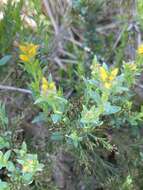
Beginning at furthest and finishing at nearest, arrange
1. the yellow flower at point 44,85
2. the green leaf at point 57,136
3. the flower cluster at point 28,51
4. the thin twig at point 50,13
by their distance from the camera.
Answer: the thin twig at point 50,13 → the green leaf at point 57,136 → the flower cluster at point 28,51 → the yellow flower at point 44,85

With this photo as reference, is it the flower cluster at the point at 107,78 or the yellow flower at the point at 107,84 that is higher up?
the flower cluster at the point at 107,78

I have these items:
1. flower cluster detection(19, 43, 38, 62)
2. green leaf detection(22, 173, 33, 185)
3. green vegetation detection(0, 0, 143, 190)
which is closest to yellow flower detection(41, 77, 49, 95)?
green vegetation detection(0, 0, 143, 190)

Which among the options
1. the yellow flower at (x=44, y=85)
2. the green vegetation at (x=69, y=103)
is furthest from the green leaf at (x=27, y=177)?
the yellow flower at (x=44, y=85)

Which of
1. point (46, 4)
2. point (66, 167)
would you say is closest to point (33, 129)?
point (66, 167)

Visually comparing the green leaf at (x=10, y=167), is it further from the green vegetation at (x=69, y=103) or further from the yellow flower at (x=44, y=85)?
the yellow flower at (x=44, y=85)

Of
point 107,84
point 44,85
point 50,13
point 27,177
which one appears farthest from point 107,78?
point 50,13

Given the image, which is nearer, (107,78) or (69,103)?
(107,78)

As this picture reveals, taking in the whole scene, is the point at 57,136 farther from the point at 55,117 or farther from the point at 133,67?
the point at 133,67

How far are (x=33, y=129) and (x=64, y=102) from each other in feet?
1.94

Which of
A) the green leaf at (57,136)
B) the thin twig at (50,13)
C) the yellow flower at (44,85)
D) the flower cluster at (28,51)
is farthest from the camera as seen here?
the thin twig at (50,13)

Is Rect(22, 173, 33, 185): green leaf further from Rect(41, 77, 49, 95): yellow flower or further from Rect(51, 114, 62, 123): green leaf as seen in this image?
Rect(41, 77, 49, 95): yellow flower

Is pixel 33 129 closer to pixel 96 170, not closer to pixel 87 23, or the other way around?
pixel 96 170

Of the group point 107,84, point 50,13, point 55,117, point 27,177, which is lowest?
point 27,177

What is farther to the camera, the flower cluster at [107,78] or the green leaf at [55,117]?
the green leaf at [55,117]
